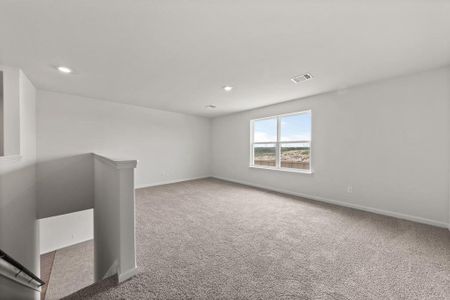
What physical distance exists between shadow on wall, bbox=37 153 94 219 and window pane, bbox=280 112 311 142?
187 inches

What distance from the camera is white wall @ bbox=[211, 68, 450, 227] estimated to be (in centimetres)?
239

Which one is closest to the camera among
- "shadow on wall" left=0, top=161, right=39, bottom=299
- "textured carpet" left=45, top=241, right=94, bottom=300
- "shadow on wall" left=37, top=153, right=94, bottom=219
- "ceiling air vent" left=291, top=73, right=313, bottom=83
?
"shadow on wall" left=0, top=161, right=39, bottom=299

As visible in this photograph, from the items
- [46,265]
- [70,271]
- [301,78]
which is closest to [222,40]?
[301,78]

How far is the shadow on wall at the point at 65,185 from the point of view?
341 centimetres

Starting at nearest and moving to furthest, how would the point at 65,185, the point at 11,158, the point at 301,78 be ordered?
the point at 11,158, the point at 301,78, the point at 65,185

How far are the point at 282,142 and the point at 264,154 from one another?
651 millimetres

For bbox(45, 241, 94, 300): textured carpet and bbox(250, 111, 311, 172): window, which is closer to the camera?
bbox(45, 241, 94, 300): textured carpet

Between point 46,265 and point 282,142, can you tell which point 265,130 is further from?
point 46,265

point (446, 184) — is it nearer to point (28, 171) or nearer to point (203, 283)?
point (203, 283)

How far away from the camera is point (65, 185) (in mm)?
3629

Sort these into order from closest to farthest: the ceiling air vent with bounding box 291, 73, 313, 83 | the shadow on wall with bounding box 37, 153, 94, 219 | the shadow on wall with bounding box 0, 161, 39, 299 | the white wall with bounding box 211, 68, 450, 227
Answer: the shadow on wall with bounding box 0, 161, 39, 299
the white wall with bounding box 211, 68, 450, 227
the ceiling air vent with bounding box 291, 73, 313, 83
the shadow on wall with bounding box 37, 153, 94, 219

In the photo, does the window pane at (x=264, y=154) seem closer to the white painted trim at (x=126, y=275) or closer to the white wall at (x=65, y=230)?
the white painted trim at (x=126, y=275)

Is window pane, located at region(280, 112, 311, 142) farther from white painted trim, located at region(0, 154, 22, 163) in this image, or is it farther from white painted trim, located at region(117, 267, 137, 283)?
white painted trim, located at region(0, 154, 22, 163)

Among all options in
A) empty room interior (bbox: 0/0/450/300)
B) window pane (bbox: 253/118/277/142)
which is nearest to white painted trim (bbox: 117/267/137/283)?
empty room interior (bbox: 0/0/450/300)
